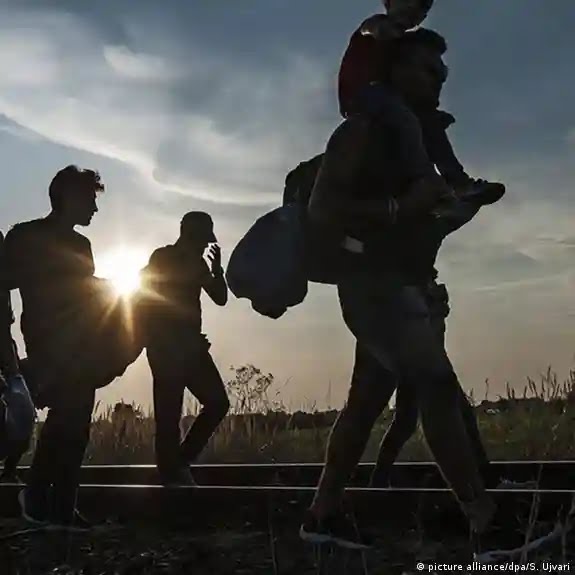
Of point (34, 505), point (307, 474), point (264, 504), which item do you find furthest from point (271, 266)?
point (307, 474)

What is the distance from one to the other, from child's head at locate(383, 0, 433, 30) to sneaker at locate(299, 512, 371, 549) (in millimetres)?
2049

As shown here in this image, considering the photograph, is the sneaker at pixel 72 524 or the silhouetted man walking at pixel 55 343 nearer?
the sneaker at pixel 72 524

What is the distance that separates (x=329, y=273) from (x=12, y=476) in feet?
16.7

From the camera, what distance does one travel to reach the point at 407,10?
4566 millimetres

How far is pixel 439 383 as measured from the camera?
4457 millimetres

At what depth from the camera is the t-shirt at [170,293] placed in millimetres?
8148

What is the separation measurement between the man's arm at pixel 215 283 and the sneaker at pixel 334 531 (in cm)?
364

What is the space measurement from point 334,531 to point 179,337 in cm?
349

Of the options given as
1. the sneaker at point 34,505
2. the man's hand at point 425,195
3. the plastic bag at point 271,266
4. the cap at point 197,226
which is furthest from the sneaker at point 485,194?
the cap at point 197,226

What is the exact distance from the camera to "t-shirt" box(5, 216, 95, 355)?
627 centimetres

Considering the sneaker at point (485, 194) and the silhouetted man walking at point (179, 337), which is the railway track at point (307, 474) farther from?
the sneaker at point (485, 194)

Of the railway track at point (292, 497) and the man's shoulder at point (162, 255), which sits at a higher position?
the man's shoulder at point (162, 255)

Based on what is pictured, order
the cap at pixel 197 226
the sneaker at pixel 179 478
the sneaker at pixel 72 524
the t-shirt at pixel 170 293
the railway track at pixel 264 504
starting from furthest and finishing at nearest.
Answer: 1. the cap at pixel 197 226
2. the t-shirt at pixel 170 293
3. the sneaker at pixel 179 478
4. the sneaker at pixel 72 524
5. the railway track at pixel 264 504

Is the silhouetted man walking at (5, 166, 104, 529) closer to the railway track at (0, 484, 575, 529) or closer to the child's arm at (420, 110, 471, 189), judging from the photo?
the railway track at (0, 484, 575, 529)
